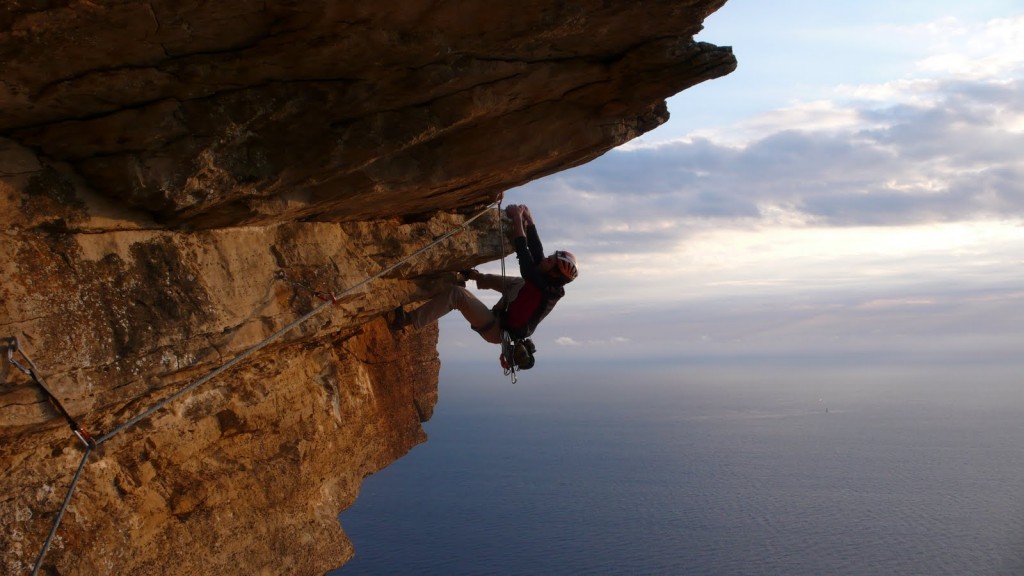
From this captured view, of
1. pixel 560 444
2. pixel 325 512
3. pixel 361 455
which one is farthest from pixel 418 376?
pixel 560 444

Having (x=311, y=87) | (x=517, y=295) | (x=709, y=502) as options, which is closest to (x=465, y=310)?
(x=517, y=295)

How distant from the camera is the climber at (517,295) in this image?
8.76 metres

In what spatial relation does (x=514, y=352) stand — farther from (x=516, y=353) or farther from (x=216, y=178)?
(x=216, y=178)

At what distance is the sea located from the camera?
6681 centimetres

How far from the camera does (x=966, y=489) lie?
283 feet

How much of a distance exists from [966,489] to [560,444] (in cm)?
6387

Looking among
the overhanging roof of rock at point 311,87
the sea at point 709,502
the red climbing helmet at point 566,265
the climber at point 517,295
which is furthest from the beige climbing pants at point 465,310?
the sea at point 709,502

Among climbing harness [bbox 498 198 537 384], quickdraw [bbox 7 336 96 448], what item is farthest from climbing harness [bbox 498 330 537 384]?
quickdraw [bbox 7 336 96 448]

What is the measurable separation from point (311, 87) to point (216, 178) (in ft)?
3.75

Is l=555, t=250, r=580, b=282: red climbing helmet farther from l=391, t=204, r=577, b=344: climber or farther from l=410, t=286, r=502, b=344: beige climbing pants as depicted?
l=410, t=286, r=502, b=344: beige climbing pants

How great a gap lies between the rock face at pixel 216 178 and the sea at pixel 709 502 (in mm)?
62333

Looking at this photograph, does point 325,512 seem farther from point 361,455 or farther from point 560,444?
point 560,444

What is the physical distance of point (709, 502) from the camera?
86312mm

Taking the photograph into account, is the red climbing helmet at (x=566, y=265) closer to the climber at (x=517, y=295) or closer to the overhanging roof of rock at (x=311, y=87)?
the climber at (x=517, y=295)
